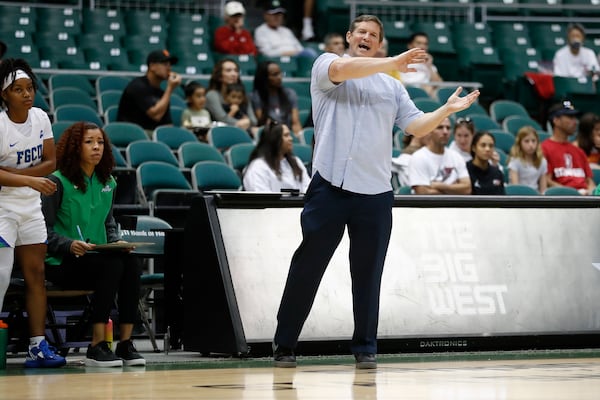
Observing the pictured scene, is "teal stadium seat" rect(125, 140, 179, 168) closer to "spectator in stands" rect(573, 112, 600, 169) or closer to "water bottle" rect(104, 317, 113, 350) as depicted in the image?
"water bottle" rect(104, 317, 113, 350)

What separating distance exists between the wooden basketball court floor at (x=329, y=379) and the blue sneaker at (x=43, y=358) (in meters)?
0.10

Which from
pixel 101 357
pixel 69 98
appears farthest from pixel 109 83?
pixel 101 357

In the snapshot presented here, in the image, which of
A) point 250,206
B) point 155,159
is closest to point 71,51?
point 155,159

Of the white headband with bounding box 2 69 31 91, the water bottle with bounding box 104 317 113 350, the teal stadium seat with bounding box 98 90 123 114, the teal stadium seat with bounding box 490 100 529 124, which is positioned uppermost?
the white headband with bounding box 2 69 31 91

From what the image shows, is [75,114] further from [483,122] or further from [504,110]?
[504,110]

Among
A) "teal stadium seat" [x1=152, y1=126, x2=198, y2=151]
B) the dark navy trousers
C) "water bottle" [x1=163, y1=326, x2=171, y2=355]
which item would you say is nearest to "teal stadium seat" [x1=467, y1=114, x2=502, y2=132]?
"teal stadium seat" [x1=152, y1=126, x2=198, y2=151]

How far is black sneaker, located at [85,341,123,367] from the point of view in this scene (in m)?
6.32

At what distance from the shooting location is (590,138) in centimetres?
1250

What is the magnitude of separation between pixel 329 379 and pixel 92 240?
2.19 m

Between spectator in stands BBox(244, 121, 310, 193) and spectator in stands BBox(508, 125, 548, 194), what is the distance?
2.79 m

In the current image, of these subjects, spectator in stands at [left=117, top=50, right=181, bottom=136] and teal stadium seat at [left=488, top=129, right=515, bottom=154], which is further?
teal stadium seat at [left=488, top=129, right=515, bottom=154]

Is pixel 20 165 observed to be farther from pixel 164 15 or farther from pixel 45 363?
pixel 164 15

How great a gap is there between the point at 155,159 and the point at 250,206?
369cm

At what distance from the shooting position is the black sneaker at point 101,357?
20.7 ft
